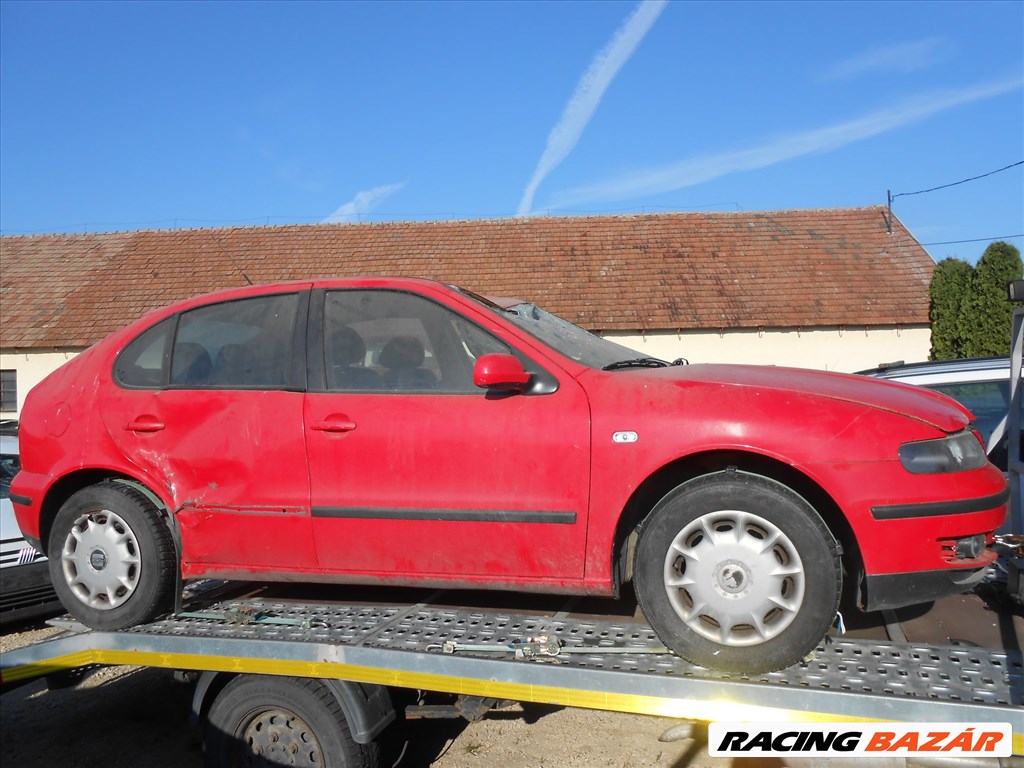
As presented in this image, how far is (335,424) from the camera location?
11.4 feet

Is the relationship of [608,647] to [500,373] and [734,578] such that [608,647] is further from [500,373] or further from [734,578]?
[500,373]

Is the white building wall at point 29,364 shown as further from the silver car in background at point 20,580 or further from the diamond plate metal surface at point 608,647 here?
the diamond plate metal surface at point 608,647

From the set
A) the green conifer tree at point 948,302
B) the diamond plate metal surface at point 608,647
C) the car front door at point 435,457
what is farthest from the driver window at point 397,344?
the green conifer tree at point 948,302

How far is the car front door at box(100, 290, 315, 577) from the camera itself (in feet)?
11.6

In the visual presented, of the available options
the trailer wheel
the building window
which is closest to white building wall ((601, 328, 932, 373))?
the trailer wheel

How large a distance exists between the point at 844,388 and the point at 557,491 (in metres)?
1.17

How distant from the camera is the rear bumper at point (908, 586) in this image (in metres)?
2.87

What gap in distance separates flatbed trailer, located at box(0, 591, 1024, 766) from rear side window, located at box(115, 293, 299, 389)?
108 centimetres

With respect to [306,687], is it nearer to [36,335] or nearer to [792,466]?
[792,466]

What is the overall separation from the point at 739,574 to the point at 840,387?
85 cm

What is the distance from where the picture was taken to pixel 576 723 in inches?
182

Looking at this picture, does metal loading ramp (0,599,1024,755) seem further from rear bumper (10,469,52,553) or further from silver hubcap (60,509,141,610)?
rear bumper (10,469,52,553)

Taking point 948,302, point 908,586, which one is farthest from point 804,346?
point 908,586

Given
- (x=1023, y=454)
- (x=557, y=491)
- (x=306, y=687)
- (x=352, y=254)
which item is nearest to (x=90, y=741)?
(x=306, y=687)
